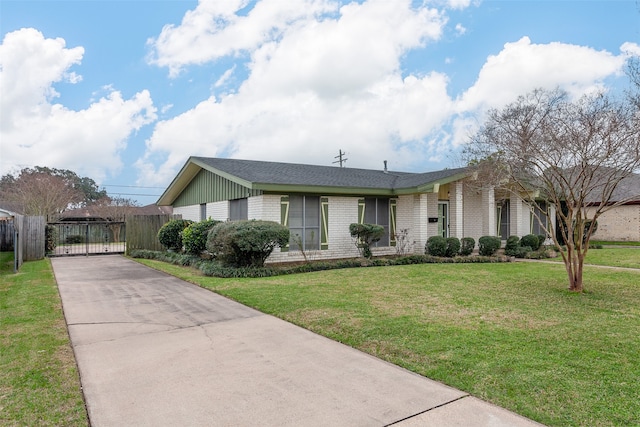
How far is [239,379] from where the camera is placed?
3.85 m

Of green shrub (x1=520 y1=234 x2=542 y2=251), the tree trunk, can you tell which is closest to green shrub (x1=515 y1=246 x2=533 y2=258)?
green shrub (x1=520 y1=234 x2=542 y2=251)

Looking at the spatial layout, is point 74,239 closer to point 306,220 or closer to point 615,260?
point 306,220

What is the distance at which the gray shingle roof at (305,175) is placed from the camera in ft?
43.8

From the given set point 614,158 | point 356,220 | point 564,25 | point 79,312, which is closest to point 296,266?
point 356,220

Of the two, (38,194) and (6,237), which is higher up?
(38,194)

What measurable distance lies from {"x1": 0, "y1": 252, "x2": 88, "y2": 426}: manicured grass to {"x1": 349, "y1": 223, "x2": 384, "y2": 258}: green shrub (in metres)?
8.83

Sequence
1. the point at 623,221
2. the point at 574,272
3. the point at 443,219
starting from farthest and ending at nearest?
the point at 623,221 → the point at 443,219 → the point at 574,272

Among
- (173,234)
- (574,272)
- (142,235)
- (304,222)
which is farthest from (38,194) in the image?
(574,272)

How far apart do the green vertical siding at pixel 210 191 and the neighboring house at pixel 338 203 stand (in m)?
0.04

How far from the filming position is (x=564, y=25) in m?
11.1

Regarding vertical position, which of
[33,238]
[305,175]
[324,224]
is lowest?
[33,238]

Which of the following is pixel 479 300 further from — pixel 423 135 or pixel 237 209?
pixel 423 135

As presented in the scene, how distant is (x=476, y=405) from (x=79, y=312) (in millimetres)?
6199

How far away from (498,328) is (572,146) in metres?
4.39
